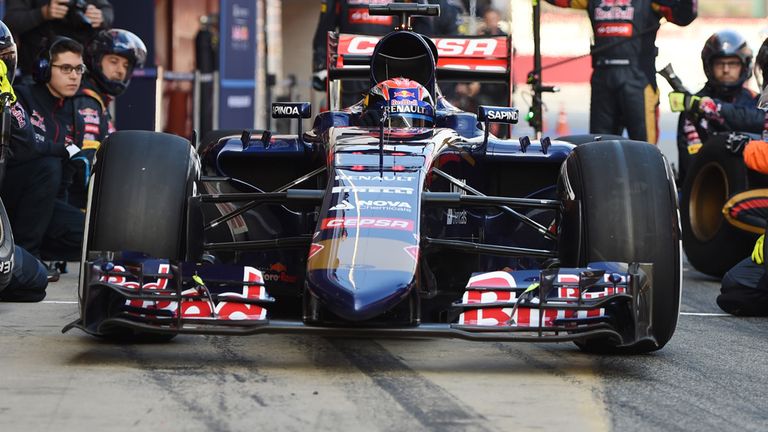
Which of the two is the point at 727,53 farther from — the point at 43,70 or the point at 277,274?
the point at 277,274

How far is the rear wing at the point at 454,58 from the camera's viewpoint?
31.6ft

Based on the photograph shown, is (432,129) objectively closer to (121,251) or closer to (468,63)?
(121,251)

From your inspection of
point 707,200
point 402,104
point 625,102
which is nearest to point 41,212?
point 402,104

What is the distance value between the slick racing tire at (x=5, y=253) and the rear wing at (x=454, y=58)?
9.21ft

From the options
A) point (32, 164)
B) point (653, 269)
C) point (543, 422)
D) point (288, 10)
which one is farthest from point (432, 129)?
point (288, 10)

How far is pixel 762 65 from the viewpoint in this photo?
895 centimetres

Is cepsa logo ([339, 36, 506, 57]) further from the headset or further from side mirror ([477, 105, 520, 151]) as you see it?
side mirror ([477, 105, 520, 151])

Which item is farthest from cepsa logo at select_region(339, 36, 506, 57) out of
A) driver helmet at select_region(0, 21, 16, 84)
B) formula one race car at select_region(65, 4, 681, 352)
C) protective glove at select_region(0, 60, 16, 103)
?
protective glove at select_region(0, 60, 16, 103)

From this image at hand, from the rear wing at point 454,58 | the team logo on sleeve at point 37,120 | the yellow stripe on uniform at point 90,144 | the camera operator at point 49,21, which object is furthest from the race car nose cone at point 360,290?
the camera operator at point 49,21

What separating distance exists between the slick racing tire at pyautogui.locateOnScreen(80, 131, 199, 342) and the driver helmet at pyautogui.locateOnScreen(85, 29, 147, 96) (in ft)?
16.3

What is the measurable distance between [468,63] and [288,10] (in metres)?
14.9

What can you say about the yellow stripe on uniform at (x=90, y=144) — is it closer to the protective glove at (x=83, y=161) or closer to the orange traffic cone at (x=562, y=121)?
the protective glove at (x=83, y=161)

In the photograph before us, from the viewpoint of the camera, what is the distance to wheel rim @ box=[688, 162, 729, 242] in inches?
412

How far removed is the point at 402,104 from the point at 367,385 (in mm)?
2228
